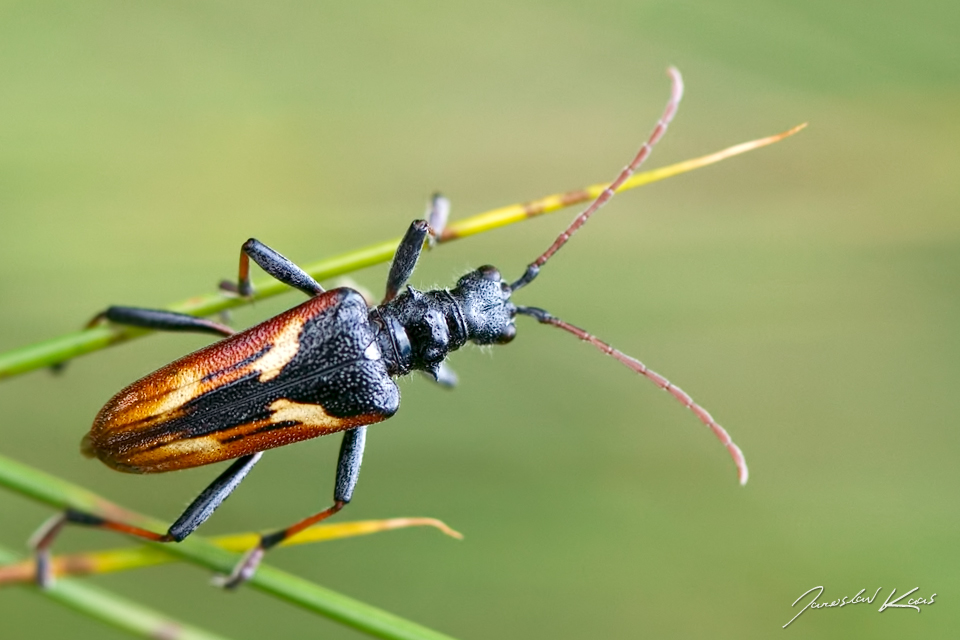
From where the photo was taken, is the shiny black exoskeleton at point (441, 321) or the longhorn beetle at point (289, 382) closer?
the longhorn beetle at point (289, 382)

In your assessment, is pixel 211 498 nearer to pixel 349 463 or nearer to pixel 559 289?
pixel 349 463

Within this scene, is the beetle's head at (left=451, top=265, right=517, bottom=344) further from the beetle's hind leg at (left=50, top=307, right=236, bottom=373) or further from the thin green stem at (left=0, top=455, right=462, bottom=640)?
the thin green stem at (left=0, top=455, right=462, bottom=640)

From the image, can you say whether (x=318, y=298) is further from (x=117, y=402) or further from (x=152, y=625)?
(x=152, y=625)

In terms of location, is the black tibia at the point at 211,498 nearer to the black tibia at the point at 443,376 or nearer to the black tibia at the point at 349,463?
the black tibia at the point at 349,463
